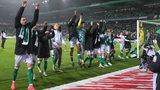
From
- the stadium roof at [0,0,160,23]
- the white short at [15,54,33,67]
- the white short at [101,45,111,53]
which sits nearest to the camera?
the white short at [15,54,33,67]

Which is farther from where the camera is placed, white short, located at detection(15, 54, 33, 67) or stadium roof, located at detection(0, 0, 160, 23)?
stadium roof, located at detection(0, 0, 160, 23)

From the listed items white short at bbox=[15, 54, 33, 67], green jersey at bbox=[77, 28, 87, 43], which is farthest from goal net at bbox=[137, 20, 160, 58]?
white short at bbox=[15, 54, 33, 67]

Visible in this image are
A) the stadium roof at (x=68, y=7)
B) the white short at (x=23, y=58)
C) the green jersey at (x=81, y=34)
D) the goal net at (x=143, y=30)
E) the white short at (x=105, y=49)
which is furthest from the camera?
the stadium roof at (x=68, y=7)

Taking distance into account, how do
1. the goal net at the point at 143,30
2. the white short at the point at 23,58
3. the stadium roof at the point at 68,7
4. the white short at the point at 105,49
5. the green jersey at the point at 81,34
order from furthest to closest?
the stadium roof at the point at 68,7 → the goal net at the point at 143,30 → the white short at the point at 105,49 → the green jersey at the point at 81,34 → the white short at the point at 23,58

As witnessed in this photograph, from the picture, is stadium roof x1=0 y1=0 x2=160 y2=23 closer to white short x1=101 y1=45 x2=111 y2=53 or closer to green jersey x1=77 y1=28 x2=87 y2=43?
white short x1=101 y1=45 x2=111 y2=53

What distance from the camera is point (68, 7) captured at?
79.2 m

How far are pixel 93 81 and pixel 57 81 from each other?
1.24 metres

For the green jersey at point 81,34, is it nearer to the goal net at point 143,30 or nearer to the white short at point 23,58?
the goal net at point 143,30

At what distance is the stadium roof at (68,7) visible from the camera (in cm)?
6462

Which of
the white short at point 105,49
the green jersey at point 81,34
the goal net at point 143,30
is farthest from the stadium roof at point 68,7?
the green jersey at point 81,34

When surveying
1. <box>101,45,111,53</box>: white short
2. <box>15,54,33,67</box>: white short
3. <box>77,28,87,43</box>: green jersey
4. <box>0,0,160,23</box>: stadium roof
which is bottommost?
<box>101,45,111,53</box>: white short

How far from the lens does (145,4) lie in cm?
6388

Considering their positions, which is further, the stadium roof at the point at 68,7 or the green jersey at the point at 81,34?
the stadium roof at the point at 68,7

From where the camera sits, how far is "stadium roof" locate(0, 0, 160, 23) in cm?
6462
